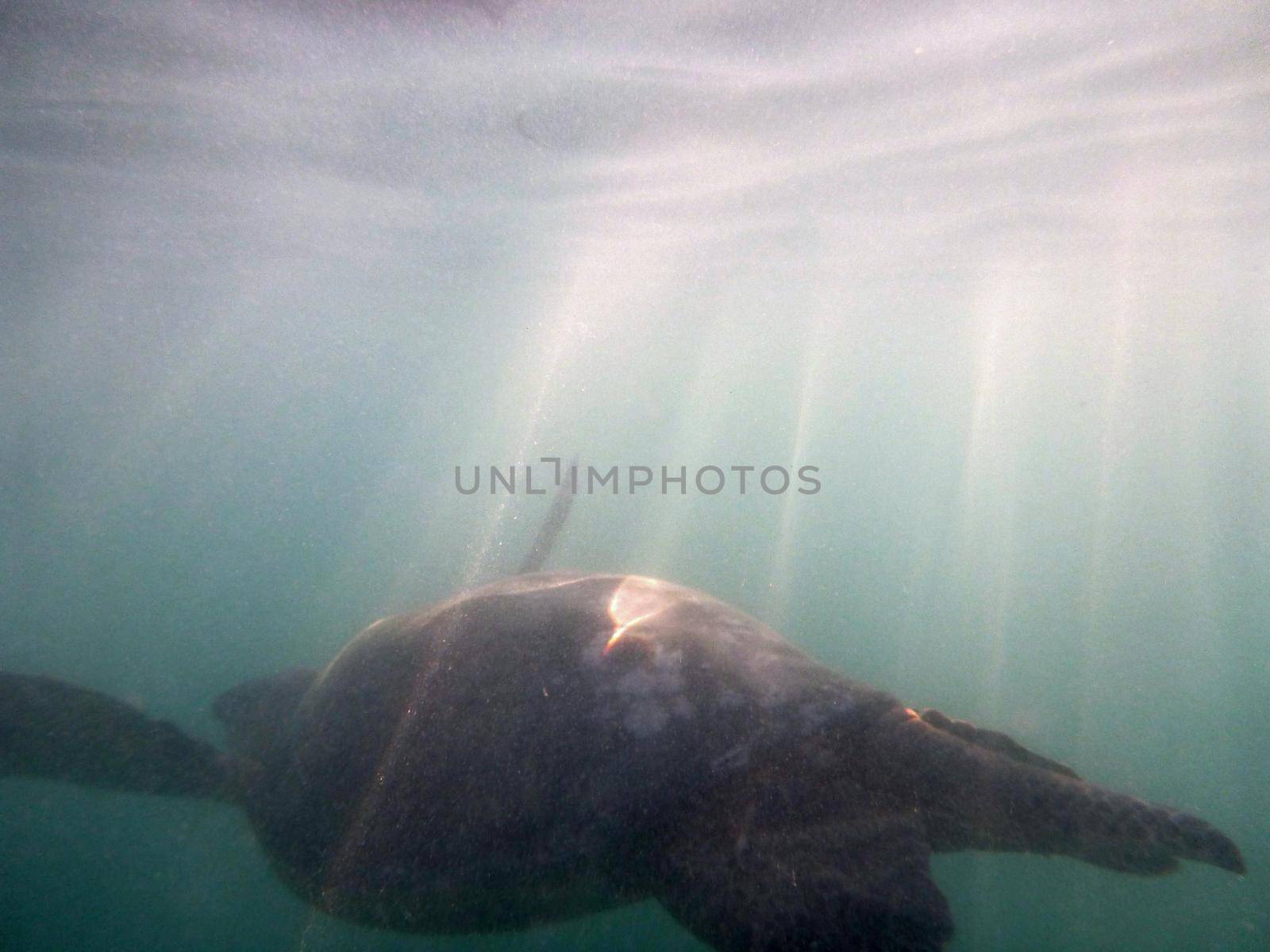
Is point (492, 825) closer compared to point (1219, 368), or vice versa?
point (492, 825)

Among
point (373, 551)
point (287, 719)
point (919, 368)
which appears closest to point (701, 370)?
point (919, 368)

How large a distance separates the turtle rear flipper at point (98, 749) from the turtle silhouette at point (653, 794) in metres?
1.10

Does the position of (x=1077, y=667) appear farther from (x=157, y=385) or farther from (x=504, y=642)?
(x=157, y=385)

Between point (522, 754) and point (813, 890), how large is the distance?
5.60ft

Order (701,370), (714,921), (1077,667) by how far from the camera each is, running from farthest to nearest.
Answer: (701,370), (1077,667), (714,921)

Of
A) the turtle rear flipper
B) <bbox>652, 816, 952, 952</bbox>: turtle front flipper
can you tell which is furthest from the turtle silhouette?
the turtle rear flipper

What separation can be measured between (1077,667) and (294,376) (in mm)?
70242

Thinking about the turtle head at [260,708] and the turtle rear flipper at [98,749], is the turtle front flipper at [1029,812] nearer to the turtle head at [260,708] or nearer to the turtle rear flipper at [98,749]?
the turtle head at [260,708]

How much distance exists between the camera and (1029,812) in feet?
10.9

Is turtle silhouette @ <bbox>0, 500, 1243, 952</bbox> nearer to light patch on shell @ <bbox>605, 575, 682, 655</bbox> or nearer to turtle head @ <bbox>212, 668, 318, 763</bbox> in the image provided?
light patch on shell @ <bbox>605, 575, 682, 655</bbox>

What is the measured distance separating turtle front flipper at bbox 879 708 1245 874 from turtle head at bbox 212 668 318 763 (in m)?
5.04

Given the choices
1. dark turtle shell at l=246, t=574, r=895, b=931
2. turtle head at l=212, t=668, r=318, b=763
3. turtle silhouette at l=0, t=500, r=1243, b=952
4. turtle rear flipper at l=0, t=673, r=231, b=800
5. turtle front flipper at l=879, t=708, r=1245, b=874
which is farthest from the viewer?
turtle head at l=212, t=668, r=318, b=763

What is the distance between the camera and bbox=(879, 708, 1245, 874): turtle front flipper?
3.17m

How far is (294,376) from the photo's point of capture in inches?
2645
